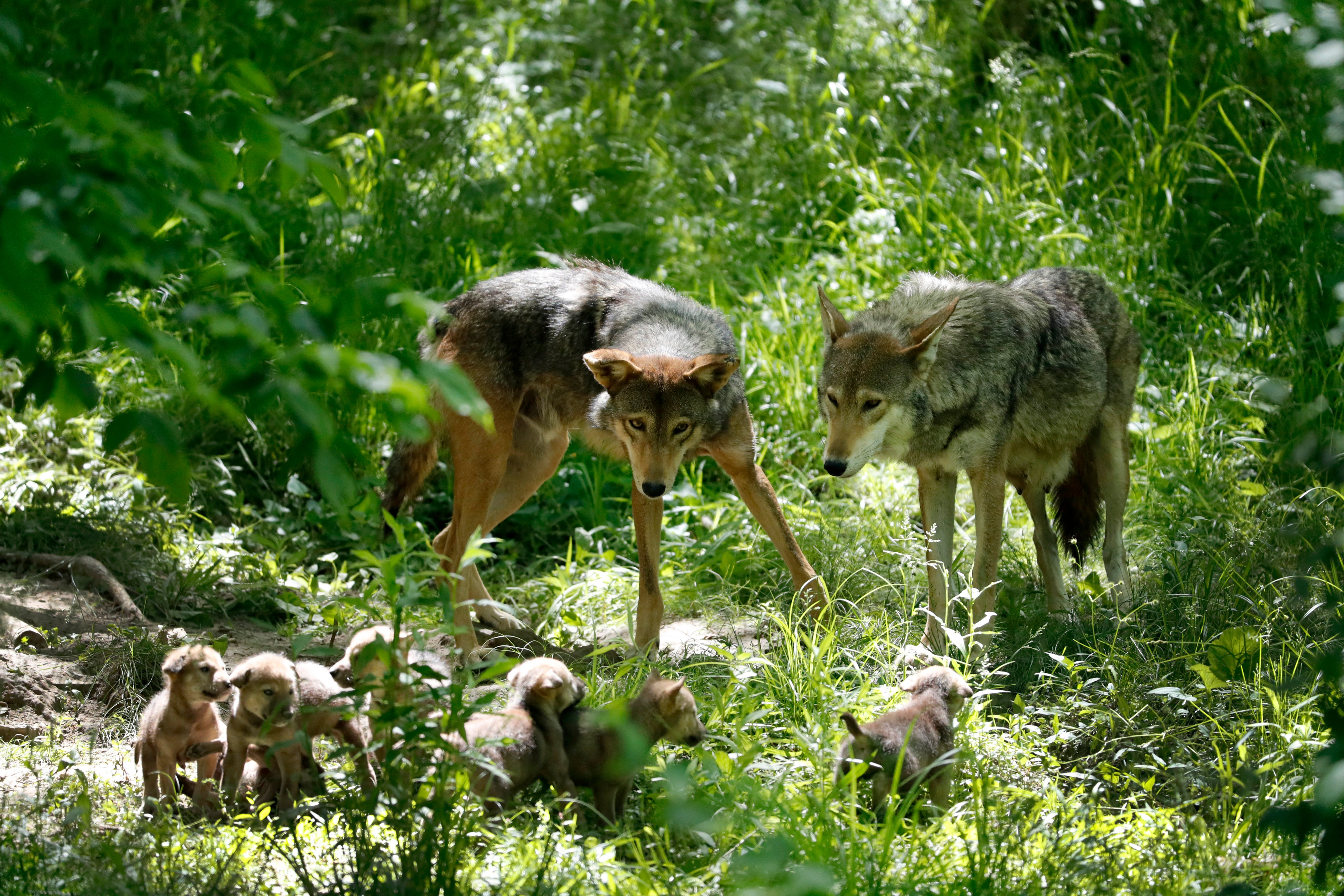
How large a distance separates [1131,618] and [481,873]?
3203 mm

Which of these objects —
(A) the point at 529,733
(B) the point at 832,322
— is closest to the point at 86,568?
(A) the point at 529,733

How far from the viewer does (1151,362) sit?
7645 millimetres

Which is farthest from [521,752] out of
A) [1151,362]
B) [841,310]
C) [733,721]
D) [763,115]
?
[763,115]

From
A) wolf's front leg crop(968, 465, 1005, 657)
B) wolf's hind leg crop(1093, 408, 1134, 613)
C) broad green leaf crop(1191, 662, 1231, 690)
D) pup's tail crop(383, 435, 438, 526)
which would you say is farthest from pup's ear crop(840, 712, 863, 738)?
pup's tail crop(383, 435, 438, 526)

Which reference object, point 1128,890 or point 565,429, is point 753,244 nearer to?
point 565,429

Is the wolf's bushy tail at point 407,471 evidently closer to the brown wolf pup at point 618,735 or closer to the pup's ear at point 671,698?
the brown wolf pup at point 618,735

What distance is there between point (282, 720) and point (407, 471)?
2503 mm

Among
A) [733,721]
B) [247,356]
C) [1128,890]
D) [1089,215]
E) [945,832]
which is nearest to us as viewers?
[247,356]

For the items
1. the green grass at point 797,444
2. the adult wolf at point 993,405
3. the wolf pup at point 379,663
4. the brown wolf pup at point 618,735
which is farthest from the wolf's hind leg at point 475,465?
the brown wolf pup at point 618,735

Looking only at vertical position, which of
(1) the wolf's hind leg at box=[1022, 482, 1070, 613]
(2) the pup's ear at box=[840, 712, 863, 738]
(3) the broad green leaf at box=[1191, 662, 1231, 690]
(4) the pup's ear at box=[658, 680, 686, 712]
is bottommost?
(1) the wolf's hind leg at box=[1022, 482, 1070, 613]

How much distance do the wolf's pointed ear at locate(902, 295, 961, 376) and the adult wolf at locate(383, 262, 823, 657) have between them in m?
0.79

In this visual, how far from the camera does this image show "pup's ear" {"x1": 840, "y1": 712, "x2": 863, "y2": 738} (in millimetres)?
3609

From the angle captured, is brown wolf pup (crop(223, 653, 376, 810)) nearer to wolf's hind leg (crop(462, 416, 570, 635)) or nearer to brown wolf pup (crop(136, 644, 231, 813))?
brown wolf pup (crop(136, 644, 231, 813))

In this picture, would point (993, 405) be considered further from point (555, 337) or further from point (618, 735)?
point (618, 735)
